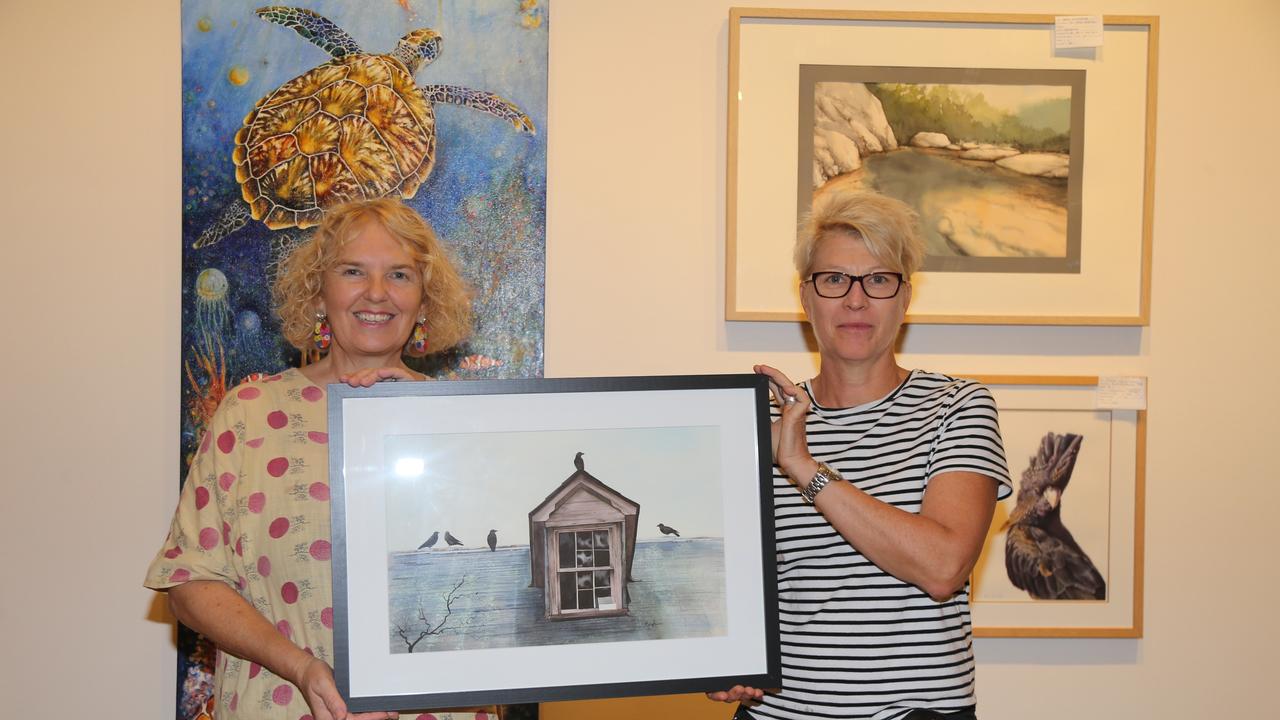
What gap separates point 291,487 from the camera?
1.69 metres

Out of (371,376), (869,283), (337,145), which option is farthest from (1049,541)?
(337,145)

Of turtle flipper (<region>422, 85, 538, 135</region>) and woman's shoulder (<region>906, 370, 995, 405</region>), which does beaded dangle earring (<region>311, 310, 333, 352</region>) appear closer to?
turtle flipper (<region>422, 85, 538, 135</region>)

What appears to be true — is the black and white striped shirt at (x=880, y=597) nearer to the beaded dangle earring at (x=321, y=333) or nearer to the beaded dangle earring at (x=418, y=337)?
the beaded dangle earring at (x=418, y=337)

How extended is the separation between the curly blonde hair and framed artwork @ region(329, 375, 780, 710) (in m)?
0.28

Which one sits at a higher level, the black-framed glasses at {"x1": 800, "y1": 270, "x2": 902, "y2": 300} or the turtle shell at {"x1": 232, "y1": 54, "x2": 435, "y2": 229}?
the turtle shell at {"x1": 232, "y1": 54, "x2": 435, "y2": 229}

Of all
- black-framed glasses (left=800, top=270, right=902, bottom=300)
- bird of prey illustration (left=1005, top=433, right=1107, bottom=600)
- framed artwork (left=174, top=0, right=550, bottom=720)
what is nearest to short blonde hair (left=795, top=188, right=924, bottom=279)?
black-framed glasses (left=800, top=270, right=902, bottom=300)

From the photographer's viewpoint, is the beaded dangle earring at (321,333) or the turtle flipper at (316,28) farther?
the turtle flipper at (316,28)

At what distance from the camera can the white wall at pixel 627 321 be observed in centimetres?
245

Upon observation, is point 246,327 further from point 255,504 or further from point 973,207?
point 973,207

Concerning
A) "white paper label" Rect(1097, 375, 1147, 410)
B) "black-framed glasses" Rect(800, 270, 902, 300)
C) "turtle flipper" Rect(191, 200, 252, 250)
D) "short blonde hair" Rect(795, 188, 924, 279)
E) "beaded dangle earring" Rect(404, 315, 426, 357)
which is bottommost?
"white paper label" Rect(1097, 375, 1147, 410)

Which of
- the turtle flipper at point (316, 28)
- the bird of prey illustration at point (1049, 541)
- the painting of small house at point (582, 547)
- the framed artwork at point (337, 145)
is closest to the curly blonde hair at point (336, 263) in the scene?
the painting of small house at point (582, 547)

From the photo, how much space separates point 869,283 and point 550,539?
2.48 ft

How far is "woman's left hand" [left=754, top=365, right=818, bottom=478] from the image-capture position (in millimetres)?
1648

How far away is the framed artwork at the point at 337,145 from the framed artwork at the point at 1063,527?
1375 millimetres
